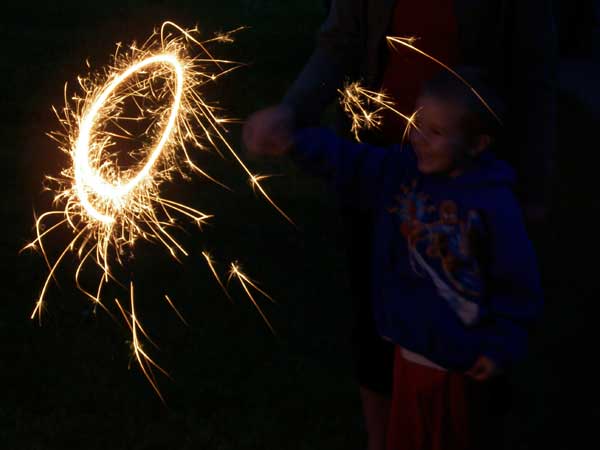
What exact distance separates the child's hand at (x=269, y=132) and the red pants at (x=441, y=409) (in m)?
0.63

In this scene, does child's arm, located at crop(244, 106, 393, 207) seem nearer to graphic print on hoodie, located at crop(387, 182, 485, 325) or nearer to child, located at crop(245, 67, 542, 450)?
child, located at crop(245, 67, 542, 450)

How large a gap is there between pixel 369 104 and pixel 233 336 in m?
1.91

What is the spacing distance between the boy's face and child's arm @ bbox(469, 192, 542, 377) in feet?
0.47

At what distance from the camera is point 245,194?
6.23 metres

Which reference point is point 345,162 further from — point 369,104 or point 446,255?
point 446,255

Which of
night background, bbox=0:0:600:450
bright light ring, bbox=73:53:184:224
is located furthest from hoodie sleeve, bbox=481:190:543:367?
night background, bbox=0:0:600:450

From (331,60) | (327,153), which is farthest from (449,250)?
(331,60)

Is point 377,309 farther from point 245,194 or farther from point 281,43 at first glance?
point 281,43

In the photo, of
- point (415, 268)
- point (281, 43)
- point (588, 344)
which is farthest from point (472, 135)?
point (281, 43)

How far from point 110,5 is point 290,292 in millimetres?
11213

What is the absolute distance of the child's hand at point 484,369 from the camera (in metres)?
2.13

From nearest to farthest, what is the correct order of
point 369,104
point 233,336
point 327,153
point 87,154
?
point 327,153, point 369,104, point 87,154, point 233,336

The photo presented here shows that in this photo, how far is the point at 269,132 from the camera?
7.19 ft

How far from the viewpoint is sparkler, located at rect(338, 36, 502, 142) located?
2.36 metres
